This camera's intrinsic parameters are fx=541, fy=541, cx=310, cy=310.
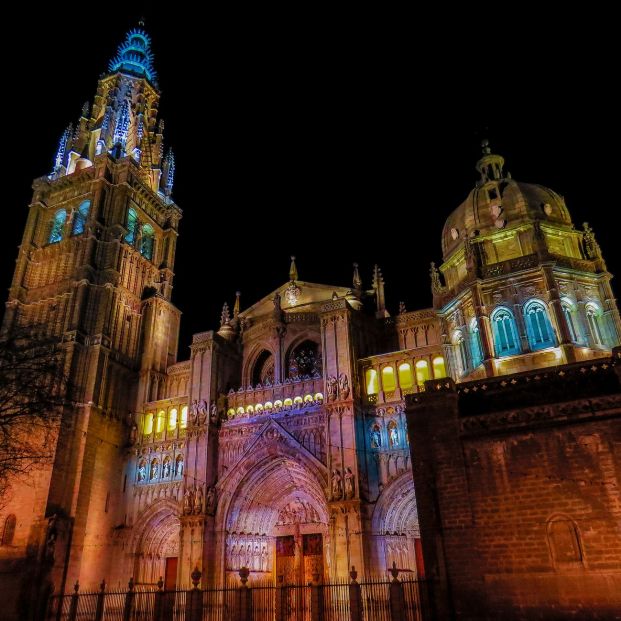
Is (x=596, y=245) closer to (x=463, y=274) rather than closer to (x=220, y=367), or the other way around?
(x=463, y=274)

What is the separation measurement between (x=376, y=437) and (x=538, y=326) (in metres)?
10.3

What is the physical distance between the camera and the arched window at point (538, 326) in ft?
89.2

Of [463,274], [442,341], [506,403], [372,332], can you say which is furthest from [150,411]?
[506,403]

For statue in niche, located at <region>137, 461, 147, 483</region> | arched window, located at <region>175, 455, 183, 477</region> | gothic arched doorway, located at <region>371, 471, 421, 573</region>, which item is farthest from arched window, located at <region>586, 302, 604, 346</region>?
statue in niche, located at <region>137, 461, 147, 483</region>

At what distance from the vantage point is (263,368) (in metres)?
37.1

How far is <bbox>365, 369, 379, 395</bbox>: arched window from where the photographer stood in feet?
102

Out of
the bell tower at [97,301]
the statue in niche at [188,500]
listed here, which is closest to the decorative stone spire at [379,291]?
the statue in niche at [188,500]

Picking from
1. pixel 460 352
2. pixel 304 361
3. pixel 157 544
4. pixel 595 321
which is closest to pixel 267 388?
pixel 304 361

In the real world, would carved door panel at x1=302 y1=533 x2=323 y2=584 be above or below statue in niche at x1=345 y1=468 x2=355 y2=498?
below

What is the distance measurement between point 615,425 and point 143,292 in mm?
35599

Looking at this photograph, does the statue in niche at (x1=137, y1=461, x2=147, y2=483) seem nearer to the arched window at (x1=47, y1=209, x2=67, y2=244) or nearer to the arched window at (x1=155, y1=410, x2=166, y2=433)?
the arched window at (x1=155, y1=410, x2=166, y2=433)

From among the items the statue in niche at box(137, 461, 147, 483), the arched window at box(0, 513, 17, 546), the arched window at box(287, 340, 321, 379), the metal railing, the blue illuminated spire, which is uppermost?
the blue illuminated spire

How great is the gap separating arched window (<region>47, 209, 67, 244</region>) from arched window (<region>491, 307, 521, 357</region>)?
106ft

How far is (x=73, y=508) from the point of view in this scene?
3133cm
